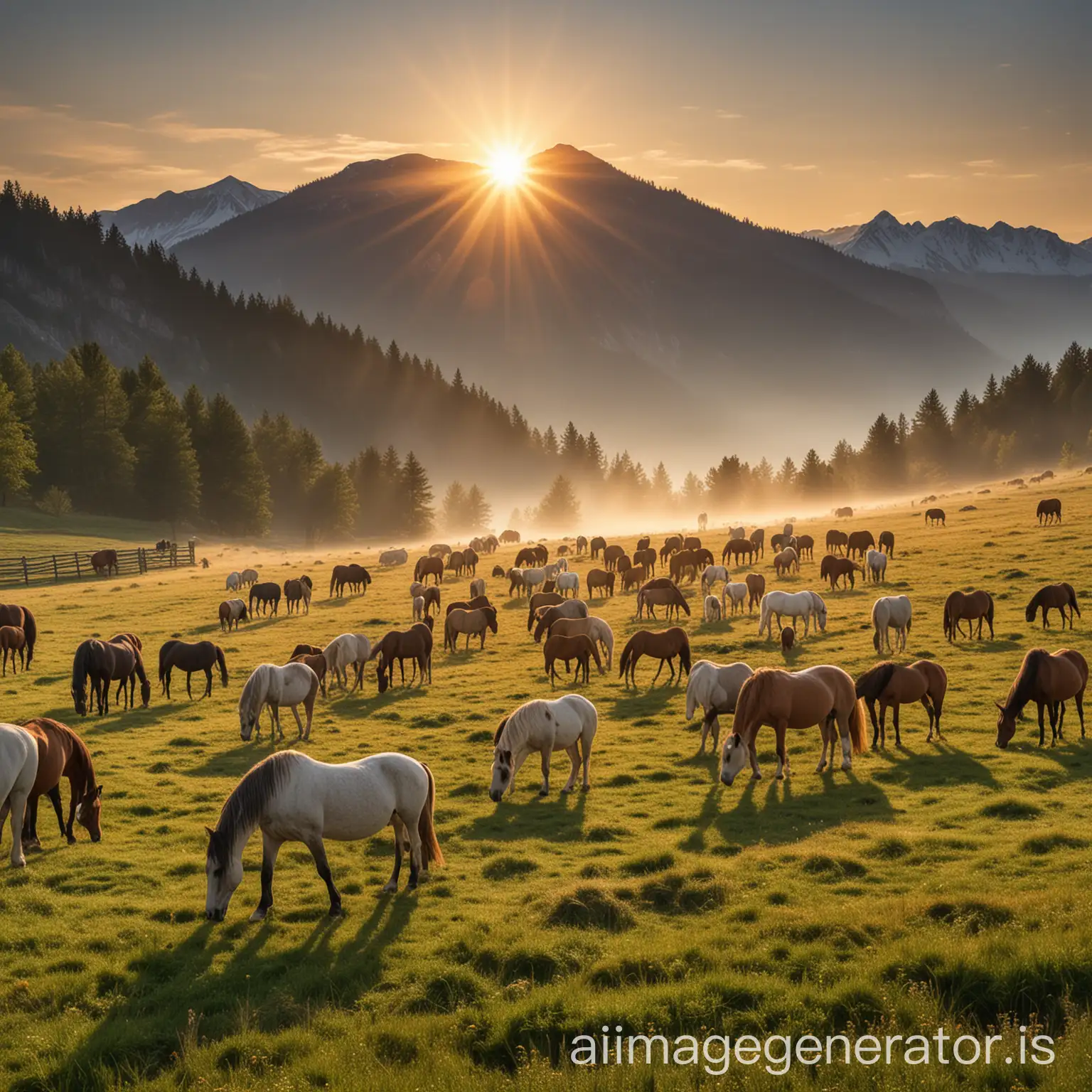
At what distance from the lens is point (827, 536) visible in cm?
5188

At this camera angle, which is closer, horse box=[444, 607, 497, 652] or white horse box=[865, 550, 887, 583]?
horse box=[444, 607, 497, 652]

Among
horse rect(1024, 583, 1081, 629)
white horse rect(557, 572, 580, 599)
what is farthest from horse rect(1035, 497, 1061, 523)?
white horse rect(557, 572, 580, 599)

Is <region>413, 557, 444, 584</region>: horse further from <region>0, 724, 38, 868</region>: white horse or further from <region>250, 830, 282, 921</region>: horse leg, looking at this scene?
<region>250, 830, 282, 921</region>: horse leg

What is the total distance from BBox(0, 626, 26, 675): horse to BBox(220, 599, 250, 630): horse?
8929 mm

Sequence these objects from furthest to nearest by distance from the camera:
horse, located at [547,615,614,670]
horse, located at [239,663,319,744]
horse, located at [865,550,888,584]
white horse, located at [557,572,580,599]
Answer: white horse, located at [557,572,580,599], horse, located at [865,550,888,584], horse, located at [547,615,614,670], horse, located at [239,663,319,744]

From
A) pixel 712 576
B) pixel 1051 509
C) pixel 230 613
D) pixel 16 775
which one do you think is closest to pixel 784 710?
pixel 16 775

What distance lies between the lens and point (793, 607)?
33531 mm

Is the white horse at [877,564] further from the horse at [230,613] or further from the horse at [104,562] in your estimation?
the horse at [104,562]

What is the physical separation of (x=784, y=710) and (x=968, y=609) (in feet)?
47.5


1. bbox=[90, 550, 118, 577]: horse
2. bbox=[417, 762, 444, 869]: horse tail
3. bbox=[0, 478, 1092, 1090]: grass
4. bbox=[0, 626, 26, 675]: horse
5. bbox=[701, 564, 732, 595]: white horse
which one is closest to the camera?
bbox=[0, 478, 1092, 1090]: grass

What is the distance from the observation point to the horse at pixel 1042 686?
64.5 ft

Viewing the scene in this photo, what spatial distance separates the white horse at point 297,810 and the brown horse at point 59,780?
4046 mm

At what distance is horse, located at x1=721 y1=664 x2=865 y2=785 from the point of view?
719 inches

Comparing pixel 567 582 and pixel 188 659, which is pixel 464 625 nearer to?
pixel 188 659
